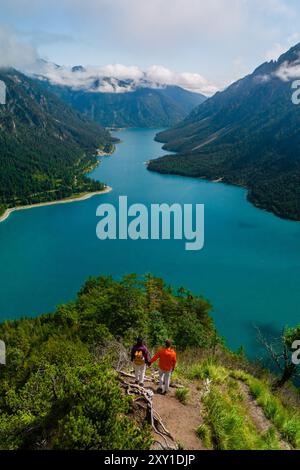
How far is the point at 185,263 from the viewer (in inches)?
3472

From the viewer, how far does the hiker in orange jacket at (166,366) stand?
1304 cm

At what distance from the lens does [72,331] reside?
41812 mm

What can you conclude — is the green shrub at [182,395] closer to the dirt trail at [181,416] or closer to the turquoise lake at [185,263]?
the dirt trail at [181,416]

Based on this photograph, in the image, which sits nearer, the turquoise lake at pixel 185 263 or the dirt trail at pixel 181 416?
the dirt trail at pixel 181 416

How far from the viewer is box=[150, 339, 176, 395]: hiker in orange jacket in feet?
42.8

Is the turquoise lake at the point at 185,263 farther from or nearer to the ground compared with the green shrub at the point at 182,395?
farther from the ground

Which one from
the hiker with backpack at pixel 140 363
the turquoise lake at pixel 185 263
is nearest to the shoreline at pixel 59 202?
the turquoise lake at pixel 185 263

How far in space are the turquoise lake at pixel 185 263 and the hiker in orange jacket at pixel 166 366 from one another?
46319 millimetres

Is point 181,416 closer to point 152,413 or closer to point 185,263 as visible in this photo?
point 152,413

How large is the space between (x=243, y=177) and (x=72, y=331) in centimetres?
16568

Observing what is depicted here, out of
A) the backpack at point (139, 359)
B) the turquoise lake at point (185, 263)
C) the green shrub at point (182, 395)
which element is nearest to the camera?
the green shrub at point (182, 395)

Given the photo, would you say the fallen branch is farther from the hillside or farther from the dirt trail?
the dirt trail

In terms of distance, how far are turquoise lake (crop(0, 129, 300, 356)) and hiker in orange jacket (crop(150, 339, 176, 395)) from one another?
4632 cm

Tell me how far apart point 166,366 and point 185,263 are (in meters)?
75.5
